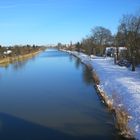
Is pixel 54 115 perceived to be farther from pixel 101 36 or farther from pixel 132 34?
pixel 101 36

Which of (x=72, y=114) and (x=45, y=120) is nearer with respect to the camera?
(x=45, y=120)

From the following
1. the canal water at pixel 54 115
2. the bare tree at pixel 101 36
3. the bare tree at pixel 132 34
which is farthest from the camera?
the bare tree at pixel 101 36

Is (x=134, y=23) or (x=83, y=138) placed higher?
(x=134, y=23)

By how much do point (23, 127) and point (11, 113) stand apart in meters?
2.94

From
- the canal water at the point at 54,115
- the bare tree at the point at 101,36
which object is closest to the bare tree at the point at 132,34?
the canal water at the point at 54,115

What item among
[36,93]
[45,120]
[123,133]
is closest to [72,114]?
[45,120]

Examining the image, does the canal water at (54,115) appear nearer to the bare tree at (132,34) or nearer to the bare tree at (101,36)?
the bare tree at (132,34)

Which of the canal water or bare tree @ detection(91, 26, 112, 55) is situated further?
bare tree @ detection(91, 26, 112, 55)

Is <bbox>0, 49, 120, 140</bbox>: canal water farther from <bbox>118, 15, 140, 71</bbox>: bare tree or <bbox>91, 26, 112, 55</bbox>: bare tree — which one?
<bbox>91, 26, 112, 55</bbox>: bare tree

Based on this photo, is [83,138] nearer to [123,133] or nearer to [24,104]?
[123,133]

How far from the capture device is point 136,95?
675 inches

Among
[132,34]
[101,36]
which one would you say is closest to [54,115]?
[132,34]

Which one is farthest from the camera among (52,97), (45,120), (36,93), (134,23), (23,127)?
(134,23)

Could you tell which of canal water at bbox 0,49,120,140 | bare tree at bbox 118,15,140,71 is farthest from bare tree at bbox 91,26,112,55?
canal water at bbox 0,49,120,140
